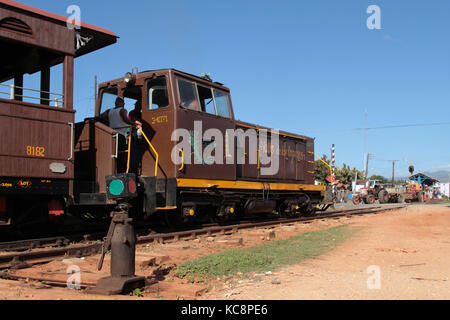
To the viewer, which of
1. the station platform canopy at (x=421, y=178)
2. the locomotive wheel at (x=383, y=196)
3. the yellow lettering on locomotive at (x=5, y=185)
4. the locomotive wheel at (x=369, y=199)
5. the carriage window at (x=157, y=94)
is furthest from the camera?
the station platform canopy at (x=421, y=178)

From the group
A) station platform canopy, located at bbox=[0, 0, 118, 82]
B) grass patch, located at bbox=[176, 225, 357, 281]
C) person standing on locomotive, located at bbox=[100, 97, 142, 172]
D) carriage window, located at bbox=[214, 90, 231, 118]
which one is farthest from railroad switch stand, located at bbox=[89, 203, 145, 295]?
carriage window, located at bbox=[214, 90, 231, 118]

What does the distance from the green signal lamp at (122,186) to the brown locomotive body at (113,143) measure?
3011 mm

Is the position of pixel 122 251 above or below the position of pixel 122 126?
below

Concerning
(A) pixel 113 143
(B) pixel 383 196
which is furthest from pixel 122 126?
(B) pixel 383 196

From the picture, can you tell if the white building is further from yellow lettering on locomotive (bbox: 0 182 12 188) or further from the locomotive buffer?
the locomotive buffer

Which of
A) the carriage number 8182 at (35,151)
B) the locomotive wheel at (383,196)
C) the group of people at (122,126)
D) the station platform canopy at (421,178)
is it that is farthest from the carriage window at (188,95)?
the station platform canopy at (421,178)

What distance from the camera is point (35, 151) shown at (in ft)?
23.3

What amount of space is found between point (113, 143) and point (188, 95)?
238 centimetres

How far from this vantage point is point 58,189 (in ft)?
24.4

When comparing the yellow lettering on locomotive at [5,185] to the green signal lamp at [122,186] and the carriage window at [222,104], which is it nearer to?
the green signal lamp at [122,186]

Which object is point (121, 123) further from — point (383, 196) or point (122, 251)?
point (383, 196)

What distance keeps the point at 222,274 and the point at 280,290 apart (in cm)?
124

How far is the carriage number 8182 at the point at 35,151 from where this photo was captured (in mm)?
7023
